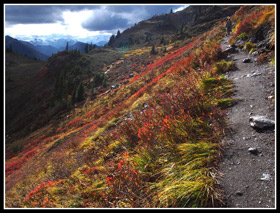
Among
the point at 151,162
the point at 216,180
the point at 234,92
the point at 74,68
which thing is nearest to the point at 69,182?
the point at 151,162

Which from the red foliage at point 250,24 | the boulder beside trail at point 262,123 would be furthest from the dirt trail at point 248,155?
the red foliage at point 250,24

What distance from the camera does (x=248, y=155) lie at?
120 inches

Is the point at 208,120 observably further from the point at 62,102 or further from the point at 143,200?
the point at 62,102

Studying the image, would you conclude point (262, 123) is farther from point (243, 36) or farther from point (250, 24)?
point (250, 24)

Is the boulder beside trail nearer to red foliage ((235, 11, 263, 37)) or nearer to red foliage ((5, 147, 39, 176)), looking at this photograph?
A: red foliage ((235, 11, 263, 37))

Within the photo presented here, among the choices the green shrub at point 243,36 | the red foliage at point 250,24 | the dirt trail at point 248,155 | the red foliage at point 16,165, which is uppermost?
the red foliage at point 250,24

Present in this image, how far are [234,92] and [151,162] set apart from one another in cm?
368

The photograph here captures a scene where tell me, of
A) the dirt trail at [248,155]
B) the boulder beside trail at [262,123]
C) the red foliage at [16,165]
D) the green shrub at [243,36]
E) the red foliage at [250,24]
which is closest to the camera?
the dirt trail at [248,155]

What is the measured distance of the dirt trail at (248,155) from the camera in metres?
2.46

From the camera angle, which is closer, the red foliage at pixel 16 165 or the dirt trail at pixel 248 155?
the dirt trail at pixel 248 155

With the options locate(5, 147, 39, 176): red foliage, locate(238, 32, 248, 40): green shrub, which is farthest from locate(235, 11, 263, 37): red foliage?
locate(5, 147, 39, 176): red foliage

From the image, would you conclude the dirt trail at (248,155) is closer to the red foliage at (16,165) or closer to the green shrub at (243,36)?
the green shrub at (243,36)

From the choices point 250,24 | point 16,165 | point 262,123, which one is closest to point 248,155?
point 262,123

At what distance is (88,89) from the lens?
1774 inches
